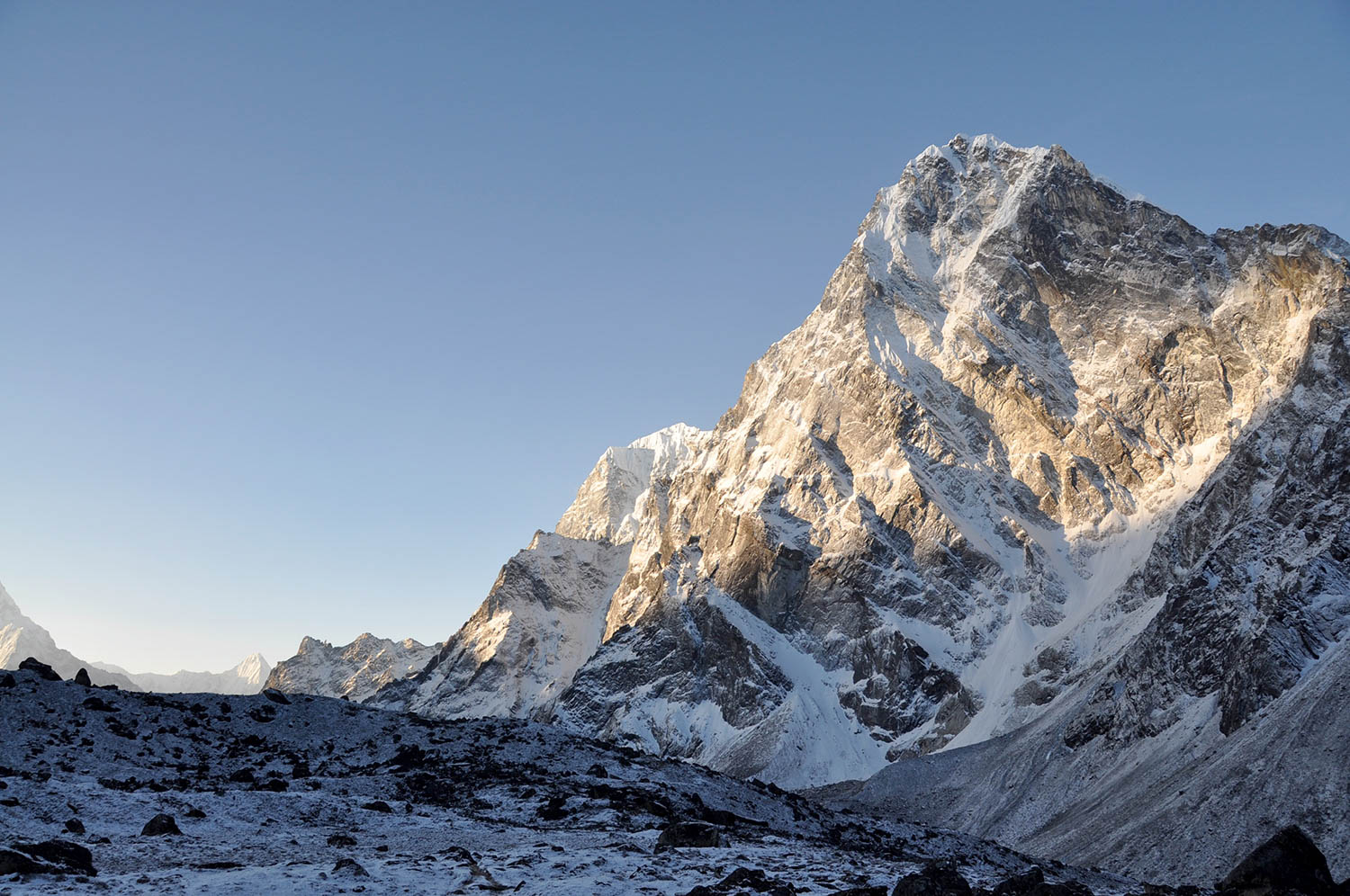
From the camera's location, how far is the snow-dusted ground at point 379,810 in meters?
31.0

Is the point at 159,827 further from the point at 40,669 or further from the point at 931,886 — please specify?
the point at 40,669

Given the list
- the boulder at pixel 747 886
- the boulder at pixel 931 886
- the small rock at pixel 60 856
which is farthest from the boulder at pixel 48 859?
the boulder at pixel 931 886

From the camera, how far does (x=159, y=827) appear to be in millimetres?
34656

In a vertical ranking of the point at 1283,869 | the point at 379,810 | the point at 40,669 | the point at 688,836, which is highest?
the point at 40,669

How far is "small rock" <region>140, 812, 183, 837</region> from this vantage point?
Answer: 3447 centimetres

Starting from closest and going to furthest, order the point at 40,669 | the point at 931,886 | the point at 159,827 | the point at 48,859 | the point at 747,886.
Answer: the point at 48,859
the point at 931,886
the point at 747,886
the point at 159,827
the point at 40,669

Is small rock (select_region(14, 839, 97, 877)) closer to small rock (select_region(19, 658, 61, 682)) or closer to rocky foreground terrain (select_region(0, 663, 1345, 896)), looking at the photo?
rocky foreground terrain (select_region(0, 663, 1345, 896))

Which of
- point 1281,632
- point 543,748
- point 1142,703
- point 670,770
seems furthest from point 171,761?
point 1142,703

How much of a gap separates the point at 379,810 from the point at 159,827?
1026 centimetres

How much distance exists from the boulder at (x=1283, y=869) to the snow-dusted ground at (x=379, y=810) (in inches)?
394

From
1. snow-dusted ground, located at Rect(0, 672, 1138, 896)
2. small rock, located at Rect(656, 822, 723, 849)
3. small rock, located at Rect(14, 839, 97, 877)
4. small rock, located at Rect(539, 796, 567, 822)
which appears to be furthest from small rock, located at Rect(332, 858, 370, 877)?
small rock, located at Rect(539, 796, 567, 822)

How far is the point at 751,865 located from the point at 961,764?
131925 mm

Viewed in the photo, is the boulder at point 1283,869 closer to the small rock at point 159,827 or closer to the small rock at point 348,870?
the small rock at point 348,870

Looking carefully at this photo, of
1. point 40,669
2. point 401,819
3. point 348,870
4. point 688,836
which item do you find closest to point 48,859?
point 348,870
